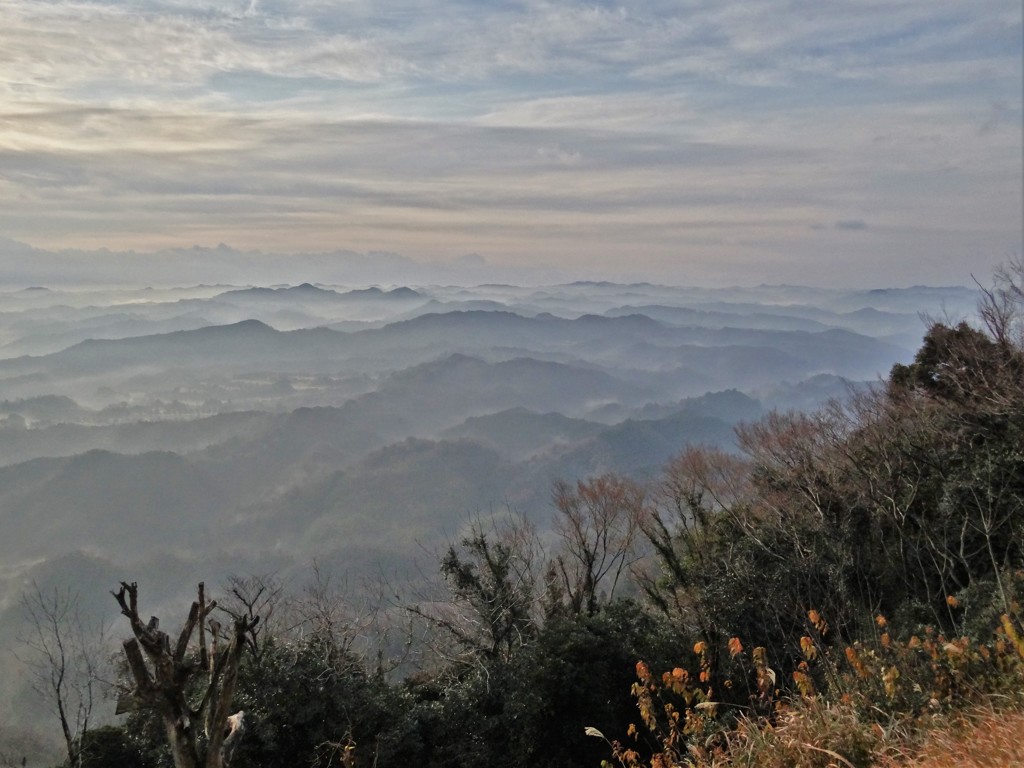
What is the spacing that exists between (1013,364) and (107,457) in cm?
16041

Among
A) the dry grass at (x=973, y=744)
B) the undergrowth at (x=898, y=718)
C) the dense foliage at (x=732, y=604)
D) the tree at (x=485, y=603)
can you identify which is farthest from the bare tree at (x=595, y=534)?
the dry grass at (x=973, y=744)

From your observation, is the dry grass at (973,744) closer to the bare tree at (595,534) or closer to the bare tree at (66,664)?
the bare tree at (66,664)

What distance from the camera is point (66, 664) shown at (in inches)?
1438

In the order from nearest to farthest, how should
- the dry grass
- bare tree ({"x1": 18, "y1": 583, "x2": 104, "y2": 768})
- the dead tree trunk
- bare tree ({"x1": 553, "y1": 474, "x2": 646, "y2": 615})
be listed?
the dry grass → the dead tree trunk → bare tree ({"x1": 18, "y1": 583, "x2": 104, "y2": 768}) → bare tree ({"x1": 553, "y1": 474, "x2": 646, "y2": 615})

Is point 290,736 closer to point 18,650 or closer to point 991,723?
point 991,723

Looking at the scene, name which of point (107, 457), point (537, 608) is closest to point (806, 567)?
point (537, 608)

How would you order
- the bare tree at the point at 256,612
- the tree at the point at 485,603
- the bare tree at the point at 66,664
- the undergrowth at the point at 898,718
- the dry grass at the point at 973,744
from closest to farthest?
the dry grass at the point at 973,744 < the undergrowth at the point at 898,718 < the bare tree at the point at 256,612 < the bare tree at the point at 66,664 < the tree at the point at 485,603

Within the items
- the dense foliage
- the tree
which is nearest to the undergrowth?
the dense foliage

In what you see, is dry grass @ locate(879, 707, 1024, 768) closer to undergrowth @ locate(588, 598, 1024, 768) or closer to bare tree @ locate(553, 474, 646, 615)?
undergrowth @ locate(588, 598, 1024, 768)

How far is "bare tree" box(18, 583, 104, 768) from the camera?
19.7 m

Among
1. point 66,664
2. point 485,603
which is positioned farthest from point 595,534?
point 66,664

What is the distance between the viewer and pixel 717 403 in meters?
185

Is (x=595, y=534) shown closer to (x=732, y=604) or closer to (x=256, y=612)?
(x=732, y=604)

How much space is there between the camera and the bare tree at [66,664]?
64.6ft
